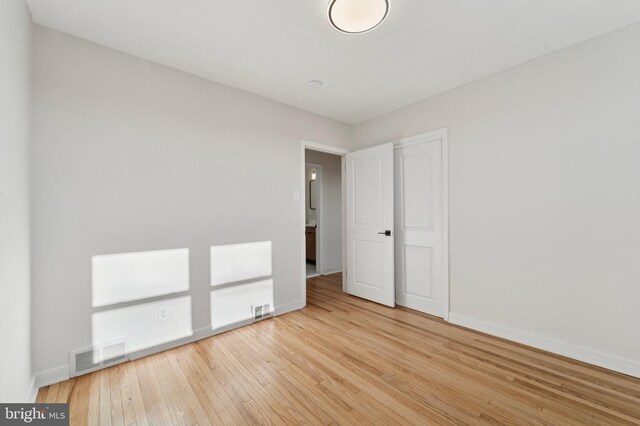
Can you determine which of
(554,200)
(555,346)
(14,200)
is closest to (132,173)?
(14,200)

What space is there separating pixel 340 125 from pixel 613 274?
3.27 metres

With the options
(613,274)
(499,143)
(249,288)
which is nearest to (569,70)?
(499,143)

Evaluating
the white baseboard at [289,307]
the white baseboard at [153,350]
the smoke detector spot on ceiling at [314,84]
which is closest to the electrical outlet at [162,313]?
the white baseboard at [153,350]

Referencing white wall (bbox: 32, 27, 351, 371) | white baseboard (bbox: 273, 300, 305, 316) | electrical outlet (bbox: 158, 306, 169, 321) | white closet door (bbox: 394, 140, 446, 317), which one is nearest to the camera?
white wall (bbox: 32, 27, 351, 371)

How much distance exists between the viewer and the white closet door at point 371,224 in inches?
134

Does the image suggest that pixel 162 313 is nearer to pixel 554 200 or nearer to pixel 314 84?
pixel 314 84

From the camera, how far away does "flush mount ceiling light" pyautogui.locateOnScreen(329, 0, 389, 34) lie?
1.64 m

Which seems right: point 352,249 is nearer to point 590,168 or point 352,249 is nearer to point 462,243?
point 462,243

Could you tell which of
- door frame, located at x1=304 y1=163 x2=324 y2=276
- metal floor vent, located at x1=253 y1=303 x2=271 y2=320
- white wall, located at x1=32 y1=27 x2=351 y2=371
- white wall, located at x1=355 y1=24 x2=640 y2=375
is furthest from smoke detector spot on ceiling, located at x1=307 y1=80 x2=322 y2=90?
metal floor vent, located at x1=253 y1=303 x2=271 y2=320

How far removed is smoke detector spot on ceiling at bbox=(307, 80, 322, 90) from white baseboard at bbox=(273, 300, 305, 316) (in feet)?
8.42

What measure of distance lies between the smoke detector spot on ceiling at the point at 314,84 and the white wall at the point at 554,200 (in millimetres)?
1424

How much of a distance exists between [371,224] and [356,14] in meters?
2.45

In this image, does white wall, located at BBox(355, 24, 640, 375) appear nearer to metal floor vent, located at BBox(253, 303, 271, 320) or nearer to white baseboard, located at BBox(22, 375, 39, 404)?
metal floor vent, located at BBox(253, 303, 271, 320)

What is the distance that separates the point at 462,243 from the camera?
2869 millimetres
